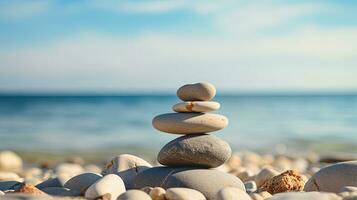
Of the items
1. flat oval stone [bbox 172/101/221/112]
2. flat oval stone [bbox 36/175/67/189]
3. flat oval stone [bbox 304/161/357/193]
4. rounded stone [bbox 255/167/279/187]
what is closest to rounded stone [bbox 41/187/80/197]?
flat oval stone [bbox 36/175/67/189]

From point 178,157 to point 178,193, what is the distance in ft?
2.75

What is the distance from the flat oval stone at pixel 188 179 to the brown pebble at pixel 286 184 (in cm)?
37

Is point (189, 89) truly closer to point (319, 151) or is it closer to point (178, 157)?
point (178, 157)

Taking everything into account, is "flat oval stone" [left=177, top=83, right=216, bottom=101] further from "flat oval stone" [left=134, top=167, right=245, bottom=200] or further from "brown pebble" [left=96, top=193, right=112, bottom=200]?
"brown pebble" [left=96, top=193, right=112, bottom=200]

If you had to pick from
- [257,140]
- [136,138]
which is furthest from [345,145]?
[136,138]

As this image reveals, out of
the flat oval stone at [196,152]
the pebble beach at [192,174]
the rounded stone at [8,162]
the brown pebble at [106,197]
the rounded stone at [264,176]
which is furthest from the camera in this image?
the rounded stone at [8,162]

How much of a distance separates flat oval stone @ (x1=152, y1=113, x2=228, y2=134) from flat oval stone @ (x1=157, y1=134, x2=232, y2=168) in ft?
0.25

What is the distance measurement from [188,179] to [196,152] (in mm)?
322

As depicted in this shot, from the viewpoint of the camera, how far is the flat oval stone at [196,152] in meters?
4.91

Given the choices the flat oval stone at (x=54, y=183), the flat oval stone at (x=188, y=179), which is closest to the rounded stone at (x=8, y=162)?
the flat oval stone at (x=54, y=183)

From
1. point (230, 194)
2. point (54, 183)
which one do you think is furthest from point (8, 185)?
point (230, 194)

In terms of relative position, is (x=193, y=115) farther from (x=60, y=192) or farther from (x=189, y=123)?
(x=60, y=192)

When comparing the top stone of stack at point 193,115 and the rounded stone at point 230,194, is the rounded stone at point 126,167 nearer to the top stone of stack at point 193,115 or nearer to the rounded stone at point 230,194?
the top stone of stack at point 193,115

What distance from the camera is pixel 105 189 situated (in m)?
4.36
